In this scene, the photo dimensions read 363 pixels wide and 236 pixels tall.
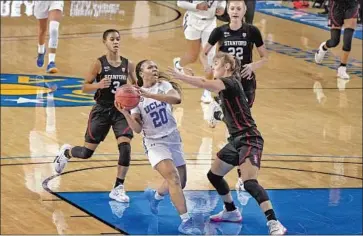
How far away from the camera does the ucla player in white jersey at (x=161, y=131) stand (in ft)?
33.4

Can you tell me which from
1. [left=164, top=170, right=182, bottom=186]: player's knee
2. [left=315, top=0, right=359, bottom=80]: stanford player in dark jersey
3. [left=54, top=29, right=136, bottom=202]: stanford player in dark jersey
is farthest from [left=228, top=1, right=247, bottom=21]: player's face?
[left=315, top=0, right=359, bottom=80]: stanford player in dark jersey

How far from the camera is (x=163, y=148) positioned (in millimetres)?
10523

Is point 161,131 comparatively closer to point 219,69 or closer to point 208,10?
point 219,69

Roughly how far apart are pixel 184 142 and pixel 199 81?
16.2 ft

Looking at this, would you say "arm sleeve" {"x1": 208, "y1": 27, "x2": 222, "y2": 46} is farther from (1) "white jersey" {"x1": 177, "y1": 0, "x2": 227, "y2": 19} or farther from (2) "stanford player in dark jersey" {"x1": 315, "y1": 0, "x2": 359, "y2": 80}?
(2) "stanford player in dark jersey" {"x1": 315, "y1": 0, "x2": 359, "y2": 80}

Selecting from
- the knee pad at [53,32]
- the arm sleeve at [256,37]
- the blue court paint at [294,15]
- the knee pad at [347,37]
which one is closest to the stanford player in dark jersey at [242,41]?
the arm sleeve at [256,37]

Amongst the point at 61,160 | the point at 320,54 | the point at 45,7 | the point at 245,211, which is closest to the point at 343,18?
the point at 320,54

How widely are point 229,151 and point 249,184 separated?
20.0 inches

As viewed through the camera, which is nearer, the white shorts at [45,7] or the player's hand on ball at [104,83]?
the player's hand on ball at [104,83]

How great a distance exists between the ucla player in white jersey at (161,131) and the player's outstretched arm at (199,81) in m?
0.55

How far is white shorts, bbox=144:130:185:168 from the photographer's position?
1047 centimetres

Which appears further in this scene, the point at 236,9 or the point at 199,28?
the point at 199,28

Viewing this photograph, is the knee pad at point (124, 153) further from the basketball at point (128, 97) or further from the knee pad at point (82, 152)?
the basketball at point (128, 97)

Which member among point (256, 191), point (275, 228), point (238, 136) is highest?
point (238, 136)
